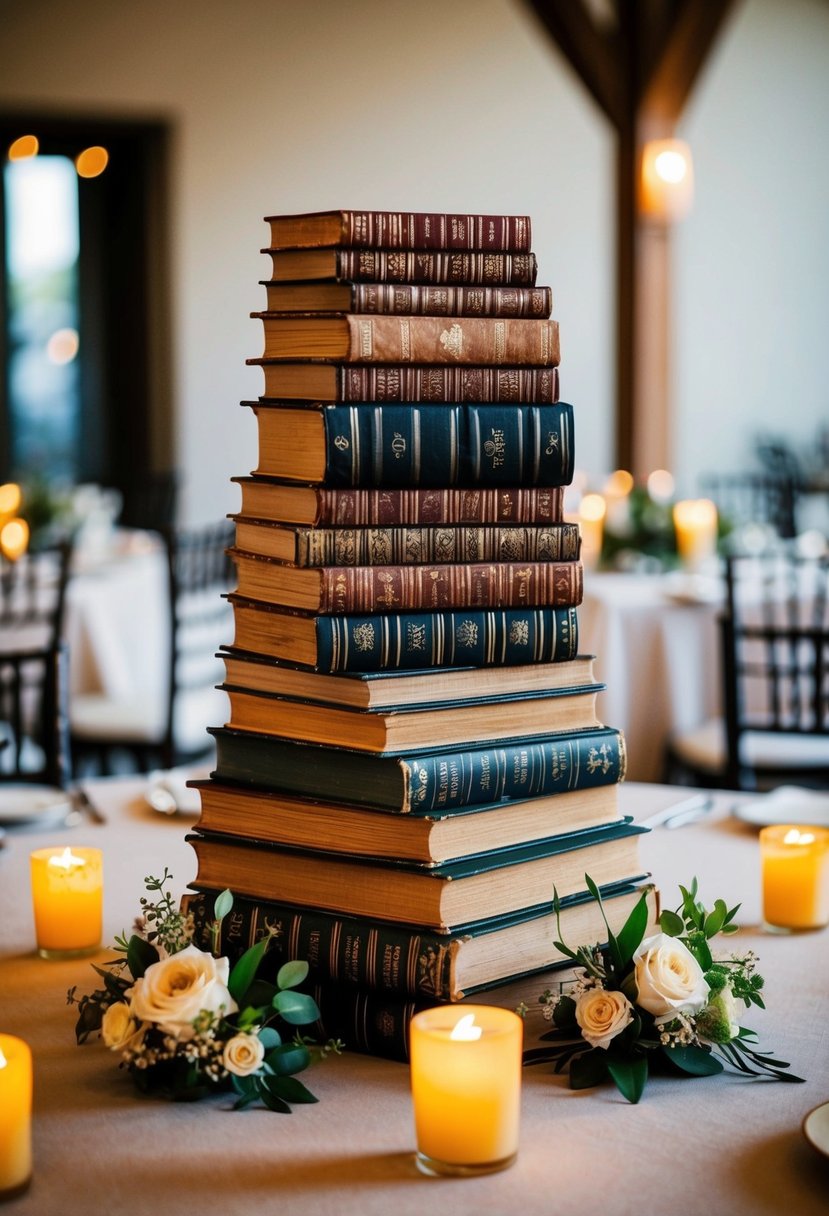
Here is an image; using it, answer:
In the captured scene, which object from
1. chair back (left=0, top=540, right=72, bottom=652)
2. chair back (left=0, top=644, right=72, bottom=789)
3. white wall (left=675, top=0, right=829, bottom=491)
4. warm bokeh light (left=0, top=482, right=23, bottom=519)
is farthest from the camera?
white wall (left=675, top=0, right=829, bottom=491)

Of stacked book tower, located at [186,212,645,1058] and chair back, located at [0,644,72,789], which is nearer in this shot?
stacked book tower, located at [186,212,645,1058]

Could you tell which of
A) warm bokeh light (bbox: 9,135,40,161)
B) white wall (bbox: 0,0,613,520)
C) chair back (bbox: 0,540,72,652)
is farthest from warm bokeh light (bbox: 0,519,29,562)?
warm bokeh light (bbox: 9,135,40,161)

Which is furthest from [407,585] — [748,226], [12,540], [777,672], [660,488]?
[748,226]

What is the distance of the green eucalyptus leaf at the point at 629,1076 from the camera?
96cm

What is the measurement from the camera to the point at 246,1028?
94cm

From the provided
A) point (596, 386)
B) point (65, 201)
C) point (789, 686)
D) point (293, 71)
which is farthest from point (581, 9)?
point (789, 686)

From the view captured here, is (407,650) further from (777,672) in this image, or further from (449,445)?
(777,672)

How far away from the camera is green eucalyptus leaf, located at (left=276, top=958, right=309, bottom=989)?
971 millimetres

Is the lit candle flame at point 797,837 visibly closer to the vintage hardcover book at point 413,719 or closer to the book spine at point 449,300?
the vintage hardcover book at point 413,719

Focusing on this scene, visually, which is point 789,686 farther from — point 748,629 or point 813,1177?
point 813,1177

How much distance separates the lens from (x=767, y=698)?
399 centimetres

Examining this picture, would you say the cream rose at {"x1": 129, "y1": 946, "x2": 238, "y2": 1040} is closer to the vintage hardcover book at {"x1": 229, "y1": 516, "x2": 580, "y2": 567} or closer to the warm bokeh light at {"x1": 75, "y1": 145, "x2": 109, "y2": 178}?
the vintage hardcover book at {"x1": 229, "y1": 516, "x2": 580, "y2": 567}

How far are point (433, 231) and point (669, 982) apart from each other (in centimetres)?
53

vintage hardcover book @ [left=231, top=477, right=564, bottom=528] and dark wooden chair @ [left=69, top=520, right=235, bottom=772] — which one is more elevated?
vintage hardcover book @ [left=231, top=477, right=564, bottom=528]
